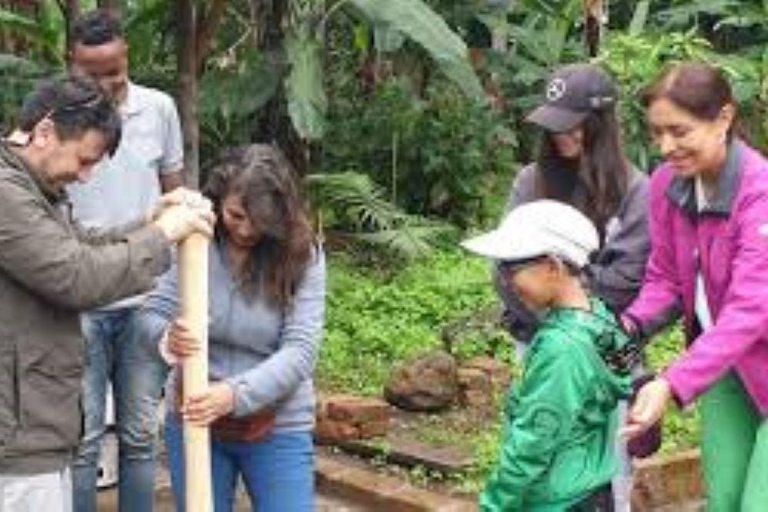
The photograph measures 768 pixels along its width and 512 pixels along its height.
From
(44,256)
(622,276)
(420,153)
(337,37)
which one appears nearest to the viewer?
(44,256)

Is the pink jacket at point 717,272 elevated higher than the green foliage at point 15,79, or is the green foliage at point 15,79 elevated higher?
the green foliage at point 15,79

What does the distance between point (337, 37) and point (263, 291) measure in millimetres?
6661

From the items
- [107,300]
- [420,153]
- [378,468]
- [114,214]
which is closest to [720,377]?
[107,300]

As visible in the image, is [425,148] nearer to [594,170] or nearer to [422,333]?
[422,333]

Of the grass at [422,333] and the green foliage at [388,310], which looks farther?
the green foliage at [388,310]

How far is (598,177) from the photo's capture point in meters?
3.79

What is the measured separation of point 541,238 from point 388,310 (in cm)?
428

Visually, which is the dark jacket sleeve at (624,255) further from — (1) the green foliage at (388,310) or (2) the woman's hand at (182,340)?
(1) the green foliage at (388,310)

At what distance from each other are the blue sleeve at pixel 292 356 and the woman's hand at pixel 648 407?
2.55ft

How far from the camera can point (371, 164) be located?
9211 mm

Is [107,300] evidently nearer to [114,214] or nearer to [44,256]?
[44,256]

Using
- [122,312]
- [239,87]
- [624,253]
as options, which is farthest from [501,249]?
[239,87]

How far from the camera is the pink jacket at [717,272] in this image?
3.24 m

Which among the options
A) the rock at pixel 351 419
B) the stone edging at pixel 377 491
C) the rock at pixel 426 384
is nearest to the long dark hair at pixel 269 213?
the stone edging at pixel 377 491
